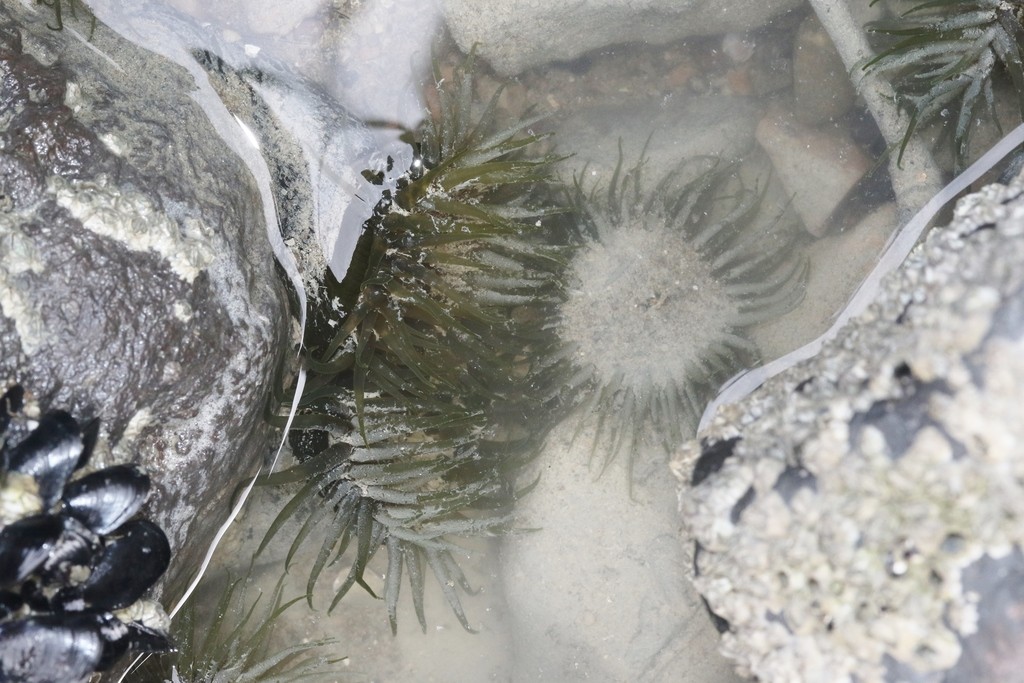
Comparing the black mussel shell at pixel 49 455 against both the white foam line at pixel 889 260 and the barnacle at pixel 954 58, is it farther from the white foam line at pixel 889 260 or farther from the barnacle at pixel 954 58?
the barnacle at pixel 954 58

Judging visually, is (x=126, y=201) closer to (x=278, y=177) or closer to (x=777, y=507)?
(x=278, y=177)

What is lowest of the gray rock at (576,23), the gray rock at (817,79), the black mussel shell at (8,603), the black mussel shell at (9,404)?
the black mussel shell at (8,603)

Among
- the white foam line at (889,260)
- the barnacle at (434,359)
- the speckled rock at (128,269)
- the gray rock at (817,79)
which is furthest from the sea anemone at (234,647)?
the gray rock at (817,79)

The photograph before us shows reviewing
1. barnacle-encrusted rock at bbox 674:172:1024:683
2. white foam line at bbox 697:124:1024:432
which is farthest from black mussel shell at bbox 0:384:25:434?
white foam line at bbox 697:124:1024:432

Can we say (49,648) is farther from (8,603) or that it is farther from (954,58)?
(954,58)

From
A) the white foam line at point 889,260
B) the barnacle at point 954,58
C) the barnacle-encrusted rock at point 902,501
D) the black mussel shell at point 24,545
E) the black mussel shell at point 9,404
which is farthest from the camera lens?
the white foam line at point 889,260

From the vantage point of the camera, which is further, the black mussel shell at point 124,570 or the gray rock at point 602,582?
the gray rock at point 602,582
